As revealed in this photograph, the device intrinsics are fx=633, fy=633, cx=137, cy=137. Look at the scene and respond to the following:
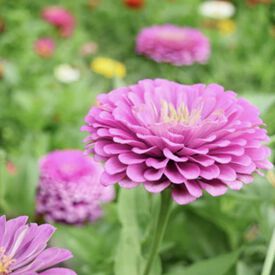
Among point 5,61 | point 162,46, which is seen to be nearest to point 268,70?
point 162,46

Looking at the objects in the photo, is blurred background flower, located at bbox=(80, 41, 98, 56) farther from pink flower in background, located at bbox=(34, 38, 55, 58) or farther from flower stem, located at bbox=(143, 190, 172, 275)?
flower stem, located at bbox=(143, 190, 172, 275)

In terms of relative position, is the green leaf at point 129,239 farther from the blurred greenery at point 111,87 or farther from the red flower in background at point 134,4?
the red flower in background at point 134,4

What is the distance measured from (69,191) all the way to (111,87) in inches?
36.5

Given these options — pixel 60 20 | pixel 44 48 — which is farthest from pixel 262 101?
pixel 60 20

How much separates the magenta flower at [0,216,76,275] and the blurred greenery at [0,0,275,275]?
0.17 m

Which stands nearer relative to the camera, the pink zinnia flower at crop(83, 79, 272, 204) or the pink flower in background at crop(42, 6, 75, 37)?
the pink zinnia flower at crop(83, 79, 272, 204)

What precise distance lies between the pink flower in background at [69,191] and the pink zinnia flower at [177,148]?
11.4 inches

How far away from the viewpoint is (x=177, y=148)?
0.49 m

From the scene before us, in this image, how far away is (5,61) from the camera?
1.54 m

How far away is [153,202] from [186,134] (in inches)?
7.7

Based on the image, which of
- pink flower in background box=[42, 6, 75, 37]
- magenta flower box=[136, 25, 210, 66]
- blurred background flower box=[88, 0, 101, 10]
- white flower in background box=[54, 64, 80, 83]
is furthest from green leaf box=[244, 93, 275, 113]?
blurred background flower box=[88, 0, 101, 10]

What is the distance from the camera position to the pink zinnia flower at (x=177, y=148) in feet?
1.59

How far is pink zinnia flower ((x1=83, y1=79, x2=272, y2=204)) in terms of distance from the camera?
0.48 m

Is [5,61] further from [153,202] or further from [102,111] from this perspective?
[102,111]
